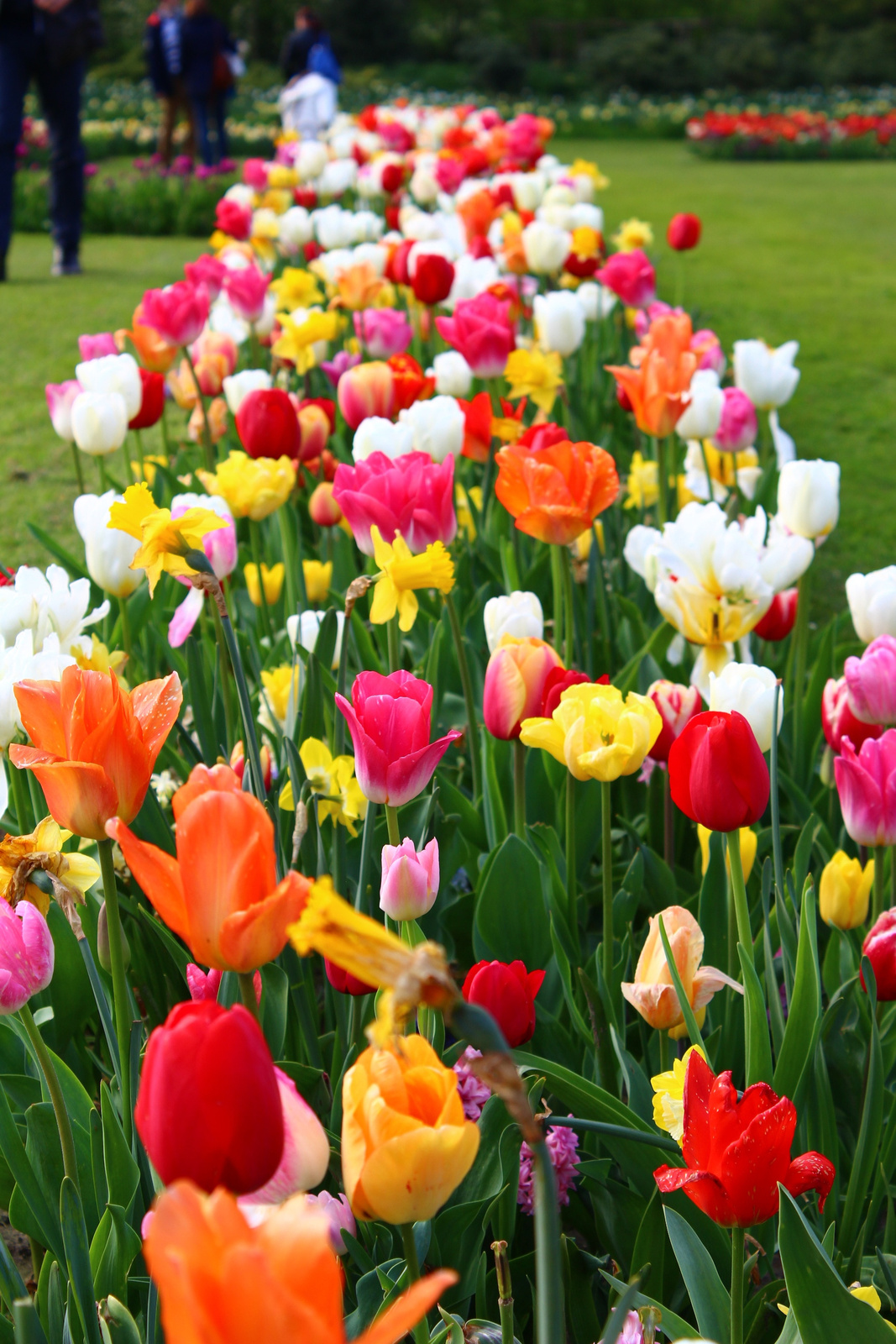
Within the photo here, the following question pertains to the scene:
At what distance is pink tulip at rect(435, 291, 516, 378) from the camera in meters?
2.49

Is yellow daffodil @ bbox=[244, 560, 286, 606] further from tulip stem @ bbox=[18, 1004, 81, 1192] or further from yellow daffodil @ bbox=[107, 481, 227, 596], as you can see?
tulip stem @ bbox=[18, 1004, 81, 1192]

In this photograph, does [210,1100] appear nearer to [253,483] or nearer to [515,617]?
[515,617]

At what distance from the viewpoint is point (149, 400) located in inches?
95.6

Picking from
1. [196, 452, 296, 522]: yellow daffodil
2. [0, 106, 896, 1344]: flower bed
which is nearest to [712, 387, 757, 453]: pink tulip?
[0, 106, 896, 1344]: flower bed

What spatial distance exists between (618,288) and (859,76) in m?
32.7

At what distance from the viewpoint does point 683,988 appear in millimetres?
1124

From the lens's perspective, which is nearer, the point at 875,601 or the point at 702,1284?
the point at 702,1284

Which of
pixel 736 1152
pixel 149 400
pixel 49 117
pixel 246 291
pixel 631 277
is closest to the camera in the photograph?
pixel 736 1152

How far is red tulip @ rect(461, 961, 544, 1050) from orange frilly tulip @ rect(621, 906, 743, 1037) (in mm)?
128

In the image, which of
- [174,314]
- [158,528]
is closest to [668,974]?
[158,528]

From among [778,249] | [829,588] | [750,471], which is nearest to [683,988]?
[750,471]

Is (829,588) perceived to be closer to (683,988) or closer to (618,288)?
A: (618,288)

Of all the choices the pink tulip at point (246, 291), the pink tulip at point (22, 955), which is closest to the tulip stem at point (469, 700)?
the pink tulip at point (22, 955)

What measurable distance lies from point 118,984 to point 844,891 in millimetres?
798
